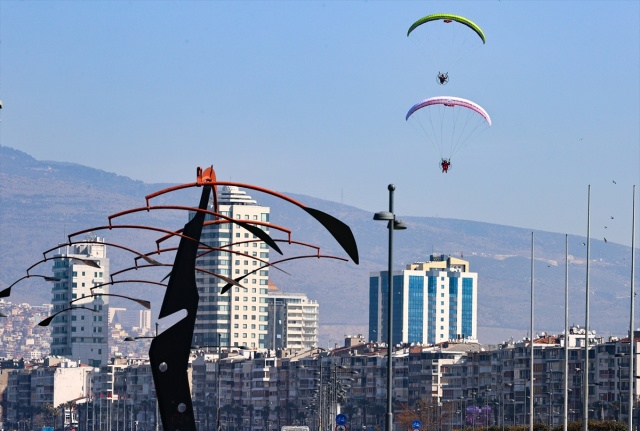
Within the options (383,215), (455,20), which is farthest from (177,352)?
(455,20)

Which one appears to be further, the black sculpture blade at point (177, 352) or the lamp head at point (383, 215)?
the lamp head at point (383, 215)

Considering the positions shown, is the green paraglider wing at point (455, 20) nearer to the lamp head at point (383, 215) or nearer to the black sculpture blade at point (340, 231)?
the lamp head at point (383, 215)

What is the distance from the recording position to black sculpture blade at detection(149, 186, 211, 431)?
3541 centimetres

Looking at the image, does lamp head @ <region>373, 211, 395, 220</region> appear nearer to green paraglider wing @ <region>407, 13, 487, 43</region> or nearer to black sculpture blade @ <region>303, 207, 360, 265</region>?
black sculpture blade @ <region>303, 207, 360, 265</region>

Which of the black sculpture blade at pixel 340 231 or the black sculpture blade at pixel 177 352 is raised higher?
the black sculpture blade at pixel 340 231

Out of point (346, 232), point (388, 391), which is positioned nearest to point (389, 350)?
point (388, 391)

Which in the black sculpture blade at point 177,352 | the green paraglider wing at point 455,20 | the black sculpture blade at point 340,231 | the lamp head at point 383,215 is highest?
the green paraglider wing at point 455,20

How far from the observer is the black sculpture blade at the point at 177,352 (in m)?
35.4

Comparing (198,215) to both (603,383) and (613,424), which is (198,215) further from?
(603,383)

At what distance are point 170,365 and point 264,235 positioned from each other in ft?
12.0

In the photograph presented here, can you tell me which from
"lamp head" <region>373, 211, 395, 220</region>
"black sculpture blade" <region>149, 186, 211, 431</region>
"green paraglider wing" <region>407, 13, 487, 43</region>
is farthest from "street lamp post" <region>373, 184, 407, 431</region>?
"green paraglider wing" <region>407, 13, 487, 43</region>

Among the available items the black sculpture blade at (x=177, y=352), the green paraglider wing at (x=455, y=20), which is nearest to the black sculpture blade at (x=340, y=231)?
the black sculpture blade at (x=177, y=352)

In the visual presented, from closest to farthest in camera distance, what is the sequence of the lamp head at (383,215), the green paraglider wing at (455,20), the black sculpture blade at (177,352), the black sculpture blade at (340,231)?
the black sculpture blade at (340,231) < the black sculpture blade at (177,352) < the lamp head at (383,215) < the green paraglider wing at (455,20)

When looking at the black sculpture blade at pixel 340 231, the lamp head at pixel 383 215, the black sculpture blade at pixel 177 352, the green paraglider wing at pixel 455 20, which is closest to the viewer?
the black sculpture blade at pixel 340 231
